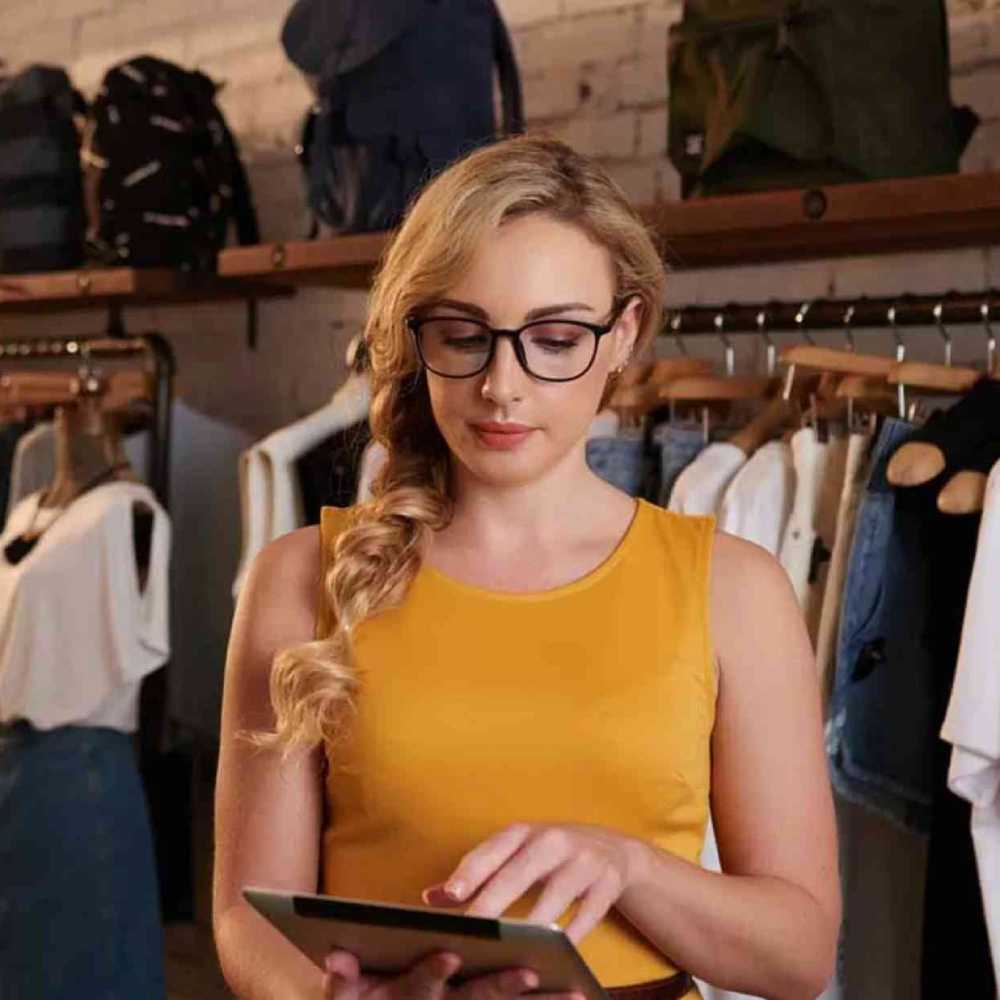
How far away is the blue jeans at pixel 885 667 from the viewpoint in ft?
6.16

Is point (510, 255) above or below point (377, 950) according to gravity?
above

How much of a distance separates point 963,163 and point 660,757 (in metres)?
1.37

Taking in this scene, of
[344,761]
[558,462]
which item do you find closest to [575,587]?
[558,462]

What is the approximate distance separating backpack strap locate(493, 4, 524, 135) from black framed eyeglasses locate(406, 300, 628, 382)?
1338mm

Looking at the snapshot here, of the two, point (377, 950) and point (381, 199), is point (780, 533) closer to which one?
point (381, 199)

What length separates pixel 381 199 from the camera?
2523 mm

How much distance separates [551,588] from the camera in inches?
52.0

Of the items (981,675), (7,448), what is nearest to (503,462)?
(981,675)

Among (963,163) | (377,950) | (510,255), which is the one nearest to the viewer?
(377,950)

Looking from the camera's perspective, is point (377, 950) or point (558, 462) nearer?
point (377, 950)

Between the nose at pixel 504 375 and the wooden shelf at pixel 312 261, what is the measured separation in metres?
1.17

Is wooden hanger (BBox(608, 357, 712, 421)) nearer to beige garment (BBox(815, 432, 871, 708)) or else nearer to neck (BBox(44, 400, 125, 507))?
beige garment (BBox(815, 432, 871, 708))

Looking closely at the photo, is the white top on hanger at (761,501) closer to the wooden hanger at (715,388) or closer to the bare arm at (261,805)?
the wooden hanger at (715,388)

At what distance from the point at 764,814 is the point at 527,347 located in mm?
399
